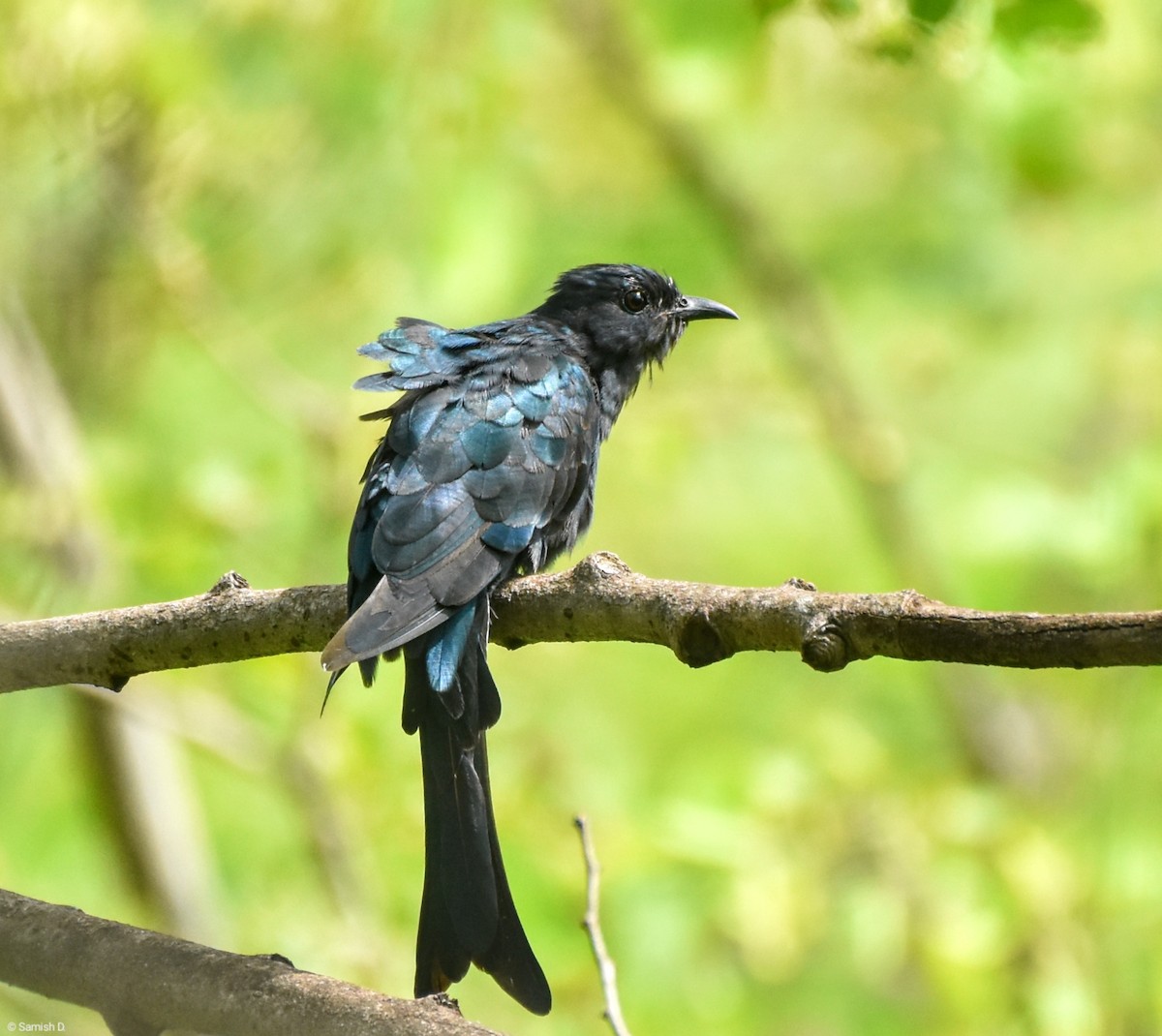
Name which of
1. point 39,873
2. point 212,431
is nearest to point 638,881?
point 39,873

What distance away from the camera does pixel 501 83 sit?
569cm

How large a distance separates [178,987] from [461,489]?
151 centimetres

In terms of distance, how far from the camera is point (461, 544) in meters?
3.31

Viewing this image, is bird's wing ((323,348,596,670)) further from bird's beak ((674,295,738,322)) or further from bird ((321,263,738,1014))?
bird's beak ((674,295,738,322))

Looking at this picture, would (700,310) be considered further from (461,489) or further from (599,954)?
(599,954)

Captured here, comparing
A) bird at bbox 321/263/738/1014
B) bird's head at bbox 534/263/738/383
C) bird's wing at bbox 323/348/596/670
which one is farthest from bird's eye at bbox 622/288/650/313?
bird's wing at bbox 323/348/596/670

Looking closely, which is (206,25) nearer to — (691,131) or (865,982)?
(691,131)

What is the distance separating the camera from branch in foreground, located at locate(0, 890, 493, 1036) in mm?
2191

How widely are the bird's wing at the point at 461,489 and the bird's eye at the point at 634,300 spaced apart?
0.70 metres

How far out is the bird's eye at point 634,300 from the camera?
4.77 meters

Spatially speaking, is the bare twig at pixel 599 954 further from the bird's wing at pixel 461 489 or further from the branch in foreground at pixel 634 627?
the bird's wing at pixel 461 489

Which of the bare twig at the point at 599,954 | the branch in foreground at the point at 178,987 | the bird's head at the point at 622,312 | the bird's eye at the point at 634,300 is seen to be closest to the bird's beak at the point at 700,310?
the bird's head at the point at 622,312

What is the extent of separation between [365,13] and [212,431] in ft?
6.80

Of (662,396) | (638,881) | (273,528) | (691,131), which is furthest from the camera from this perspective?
(691,131)
